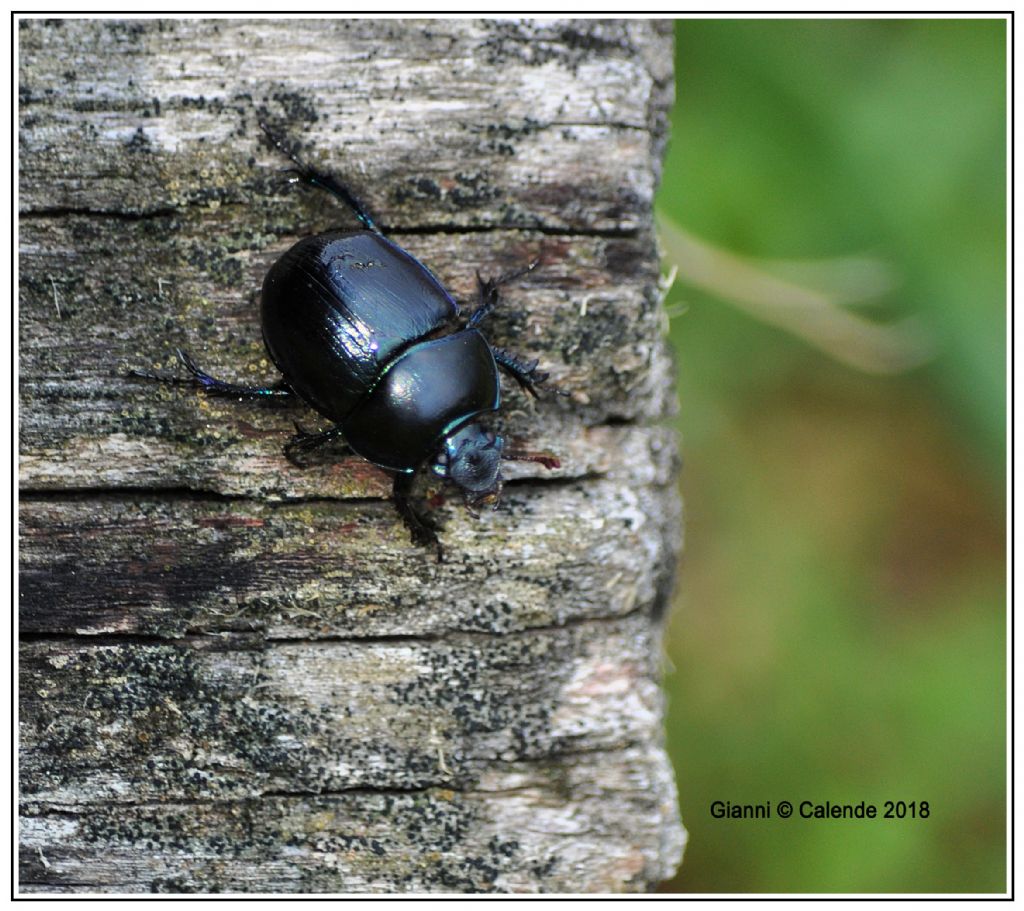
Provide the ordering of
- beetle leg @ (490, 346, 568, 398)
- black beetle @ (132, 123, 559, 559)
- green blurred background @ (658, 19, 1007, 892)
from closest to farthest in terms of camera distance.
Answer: black beetle @ (132, 123, 559, 559) → beetle leg @ (490, 346, 568, 398) → green blurred background @ (658, 19, 1007, 892)

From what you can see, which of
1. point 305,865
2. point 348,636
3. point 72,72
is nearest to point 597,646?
point 348,636

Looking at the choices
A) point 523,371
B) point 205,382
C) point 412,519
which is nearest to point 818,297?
point 523,371

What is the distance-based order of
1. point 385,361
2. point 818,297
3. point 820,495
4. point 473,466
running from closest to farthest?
1. point 473,466
2. point 385,361
3. point 818,297
4. point 820,495

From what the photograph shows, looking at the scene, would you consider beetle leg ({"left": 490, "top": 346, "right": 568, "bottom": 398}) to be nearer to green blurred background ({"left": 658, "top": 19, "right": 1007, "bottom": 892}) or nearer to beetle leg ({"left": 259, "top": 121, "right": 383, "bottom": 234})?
beetle leg ({"left": 259, "top": 121, "right": 383, "bottom": 234})

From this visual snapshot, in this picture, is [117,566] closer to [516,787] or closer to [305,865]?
[305,865]

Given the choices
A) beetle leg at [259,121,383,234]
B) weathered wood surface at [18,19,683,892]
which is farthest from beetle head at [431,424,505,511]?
beetle leg at [259,121,383,234]

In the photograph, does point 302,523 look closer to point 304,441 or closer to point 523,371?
point 304,441
